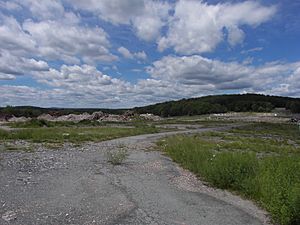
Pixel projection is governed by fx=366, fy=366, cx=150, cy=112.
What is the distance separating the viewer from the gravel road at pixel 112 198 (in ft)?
26.4

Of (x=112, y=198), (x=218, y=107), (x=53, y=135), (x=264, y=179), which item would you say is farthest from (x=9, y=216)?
(x=218, y=107)

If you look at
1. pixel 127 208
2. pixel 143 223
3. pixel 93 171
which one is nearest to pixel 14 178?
pixel 93 171

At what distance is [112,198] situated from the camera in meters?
9.77

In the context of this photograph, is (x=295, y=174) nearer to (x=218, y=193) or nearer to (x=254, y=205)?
(x=254, y=205)

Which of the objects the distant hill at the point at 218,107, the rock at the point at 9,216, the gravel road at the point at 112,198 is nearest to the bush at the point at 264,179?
the gravel road at the point at 112,198

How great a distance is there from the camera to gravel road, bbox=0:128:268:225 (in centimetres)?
805

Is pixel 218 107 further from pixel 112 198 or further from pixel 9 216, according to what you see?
pixel 9 216

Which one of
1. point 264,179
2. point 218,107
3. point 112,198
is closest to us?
point 112,198

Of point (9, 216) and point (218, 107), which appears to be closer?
point (9, 216)

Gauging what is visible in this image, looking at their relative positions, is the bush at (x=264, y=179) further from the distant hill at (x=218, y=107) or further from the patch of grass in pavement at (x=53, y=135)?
the distant hill at (x=218, y=107)

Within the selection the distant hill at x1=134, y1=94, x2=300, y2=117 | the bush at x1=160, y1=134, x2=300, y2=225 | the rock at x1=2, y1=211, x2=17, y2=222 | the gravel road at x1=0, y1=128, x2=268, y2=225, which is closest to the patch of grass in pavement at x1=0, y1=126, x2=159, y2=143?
the gravel road at x1=0, y1=128, x2=268, y2=225

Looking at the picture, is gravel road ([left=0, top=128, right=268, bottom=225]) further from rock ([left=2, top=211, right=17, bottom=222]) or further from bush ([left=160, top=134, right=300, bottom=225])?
bush ([left=160, top=134, right=300, bottom=225])

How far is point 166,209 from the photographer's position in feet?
29.2

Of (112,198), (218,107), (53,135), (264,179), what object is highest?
(218,107)
